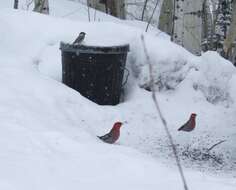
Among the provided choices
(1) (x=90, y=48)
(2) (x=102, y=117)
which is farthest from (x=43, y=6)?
(2) (x=102, y=117)

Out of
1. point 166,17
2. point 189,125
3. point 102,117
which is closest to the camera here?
point 189,125

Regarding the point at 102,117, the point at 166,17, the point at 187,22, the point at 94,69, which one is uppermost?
the point at 187,22

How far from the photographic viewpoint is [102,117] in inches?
275

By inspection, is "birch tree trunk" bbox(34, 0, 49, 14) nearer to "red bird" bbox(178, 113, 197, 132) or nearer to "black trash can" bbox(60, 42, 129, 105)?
"black trash can" bbox(60, 42, 129, 105)

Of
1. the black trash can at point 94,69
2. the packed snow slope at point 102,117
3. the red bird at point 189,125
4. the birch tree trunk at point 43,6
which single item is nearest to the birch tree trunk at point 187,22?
the packed snow slope at point 102,117

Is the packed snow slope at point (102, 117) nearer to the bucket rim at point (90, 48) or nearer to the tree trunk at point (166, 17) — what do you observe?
the bucket rim at point (90, 48)

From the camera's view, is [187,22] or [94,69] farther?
[187,22]

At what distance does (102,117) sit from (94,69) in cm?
63

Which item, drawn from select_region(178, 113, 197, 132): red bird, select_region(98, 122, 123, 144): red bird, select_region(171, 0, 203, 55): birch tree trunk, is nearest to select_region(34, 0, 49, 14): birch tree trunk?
select_region(171, 0, 203, 55): birch tree trunk

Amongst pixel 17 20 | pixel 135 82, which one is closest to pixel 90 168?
pixel 135 82

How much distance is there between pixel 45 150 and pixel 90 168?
1.45 feet

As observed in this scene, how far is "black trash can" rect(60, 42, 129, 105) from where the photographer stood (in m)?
7.24

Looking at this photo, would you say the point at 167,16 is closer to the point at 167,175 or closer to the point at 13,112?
the point at 13,112

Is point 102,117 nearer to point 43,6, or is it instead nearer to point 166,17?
point 43,6
